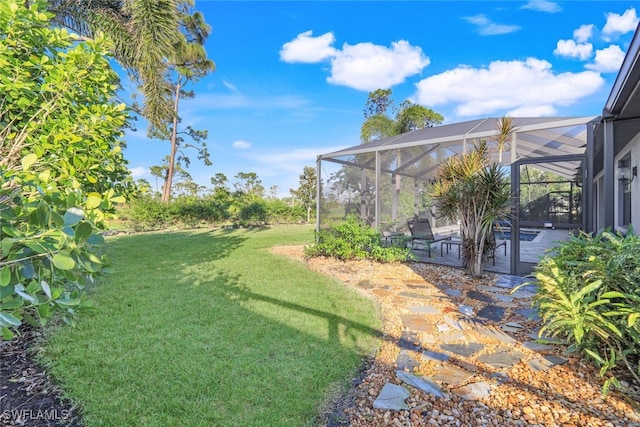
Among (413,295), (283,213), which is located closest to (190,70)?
(283,213)

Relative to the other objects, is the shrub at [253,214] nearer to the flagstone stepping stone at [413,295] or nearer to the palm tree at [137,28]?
the palm tree at [137,28]

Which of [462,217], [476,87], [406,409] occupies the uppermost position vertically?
[476,87]

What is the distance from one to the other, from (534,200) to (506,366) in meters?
4.20

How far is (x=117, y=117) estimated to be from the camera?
249 centimetres

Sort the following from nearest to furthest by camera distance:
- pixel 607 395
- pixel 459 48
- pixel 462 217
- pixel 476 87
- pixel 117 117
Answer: pixel 607 395 → pixel 117 117 → pixel 462 217 → pixel 459 48 → pixel 476 87

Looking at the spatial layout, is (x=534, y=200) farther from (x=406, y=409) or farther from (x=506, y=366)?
(x=406, y=409)

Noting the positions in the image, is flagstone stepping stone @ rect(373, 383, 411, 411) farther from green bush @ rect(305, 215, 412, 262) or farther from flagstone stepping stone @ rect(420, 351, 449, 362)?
green bush @ rect(305, 215, 412, 262)

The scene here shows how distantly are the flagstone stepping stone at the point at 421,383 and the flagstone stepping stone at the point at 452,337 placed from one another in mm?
820

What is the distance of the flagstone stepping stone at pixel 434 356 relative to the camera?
2.79 meters

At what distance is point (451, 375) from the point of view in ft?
8.30

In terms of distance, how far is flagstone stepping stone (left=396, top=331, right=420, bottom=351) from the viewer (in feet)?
9.96

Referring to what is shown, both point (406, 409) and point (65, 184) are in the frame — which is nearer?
point (65, 184)

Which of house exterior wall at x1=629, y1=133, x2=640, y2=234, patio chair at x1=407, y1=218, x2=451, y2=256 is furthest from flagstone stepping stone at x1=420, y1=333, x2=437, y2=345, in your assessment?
house exterior wall at x1=629, y1=133, x2=640, y2=234

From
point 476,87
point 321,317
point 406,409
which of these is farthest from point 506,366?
point 476,87
